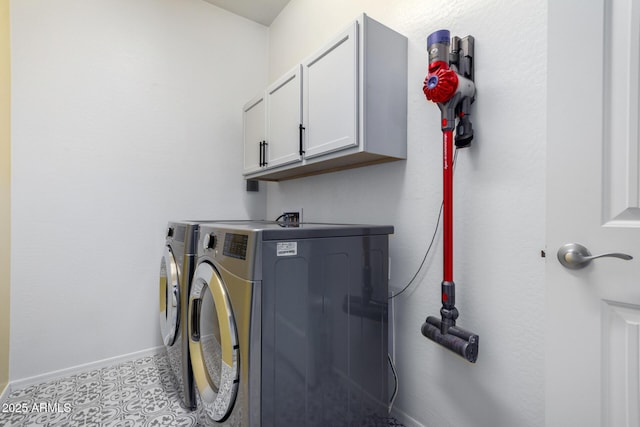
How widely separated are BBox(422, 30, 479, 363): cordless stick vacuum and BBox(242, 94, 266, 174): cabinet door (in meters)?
1.29

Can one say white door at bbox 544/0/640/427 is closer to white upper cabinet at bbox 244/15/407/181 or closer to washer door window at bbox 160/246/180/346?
white upper cabinet at bbox 244/15/407/181

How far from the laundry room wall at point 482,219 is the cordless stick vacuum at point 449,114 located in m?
0.06

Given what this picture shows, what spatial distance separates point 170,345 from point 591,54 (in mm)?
2177

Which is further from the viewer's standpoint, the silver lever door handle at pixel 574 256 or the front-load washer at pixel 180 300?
the front-load washer at pixel 180 300

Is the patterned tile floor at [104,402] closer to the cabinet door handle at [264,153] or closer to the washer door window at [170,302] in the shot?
the washer door window at [170,302]

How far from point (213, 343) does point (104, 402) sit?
1.00 m

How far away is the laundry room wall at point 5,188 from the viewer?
1.71 m

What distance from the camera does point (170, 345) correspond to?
68.4 inches

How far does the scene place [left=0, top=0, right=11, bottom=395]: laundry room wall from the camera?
67.5 inches

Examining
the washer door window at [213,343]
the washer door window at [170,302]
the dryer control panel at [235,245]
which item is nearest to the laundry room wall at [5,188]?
the washer door window at [170,302]

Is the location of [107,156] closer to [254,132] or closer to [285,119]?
[254,132]

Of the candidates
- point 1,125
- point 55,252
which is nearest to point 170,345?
point 55,252

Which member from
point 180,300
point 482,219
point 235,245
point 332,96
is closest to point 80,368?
point 180,300

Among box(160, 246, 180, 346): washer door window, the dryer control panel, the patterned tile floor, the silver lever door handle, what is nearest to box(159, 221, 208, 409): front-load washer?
box(160, 246, 180, 346): washer door window
